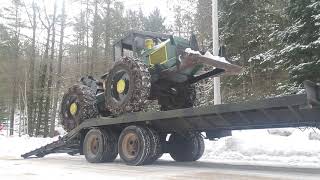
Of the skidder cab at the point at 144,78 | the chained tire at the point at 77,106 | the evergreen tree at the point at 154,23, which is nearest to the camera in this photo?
the skidder cab at the point at 144,78

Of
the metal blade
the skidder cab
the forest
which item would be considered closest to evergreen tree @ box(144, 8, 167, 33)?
the forest

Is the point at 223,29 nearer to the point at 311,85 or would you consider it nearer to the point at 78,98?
the point at 78,98

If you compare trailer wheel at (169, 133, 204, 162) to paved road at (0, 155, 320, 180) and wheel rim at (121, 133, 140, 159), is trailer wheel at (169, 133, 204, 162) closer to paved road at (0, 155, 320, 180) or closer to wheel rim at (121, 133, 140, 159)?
wheel rim at (121, 133, 140, 159)

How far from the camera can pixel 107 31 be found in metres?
35.7

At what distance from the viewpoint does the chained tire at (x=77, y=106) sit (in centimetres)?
1278

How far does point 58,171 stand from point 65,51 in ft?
88.0

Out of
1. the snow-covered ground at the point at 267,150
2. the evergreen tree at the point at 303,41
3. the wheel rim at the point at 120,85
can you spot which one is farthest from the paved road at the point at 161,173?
the evergreen tree at the point at 303,41

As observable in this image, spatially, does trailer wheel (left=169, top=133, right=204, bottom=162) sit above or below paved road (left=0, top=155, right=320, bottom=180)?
above

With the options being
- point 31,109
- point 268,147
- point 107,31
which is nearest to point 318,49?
point 268,147

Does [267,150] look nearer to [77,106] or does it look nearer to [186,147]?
[186,147]

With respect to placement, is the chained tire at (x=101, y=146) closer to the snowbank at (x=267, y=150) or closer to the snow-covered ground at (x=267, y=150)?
the snow-covered ground at (x=267, y=150)

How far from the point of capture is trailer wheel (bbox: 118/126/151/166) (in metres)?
10.3

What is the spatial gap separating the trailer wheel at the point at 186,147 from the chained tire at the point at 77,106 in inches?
95.9

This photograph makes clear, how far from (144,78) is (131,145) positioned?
63.0 inches
